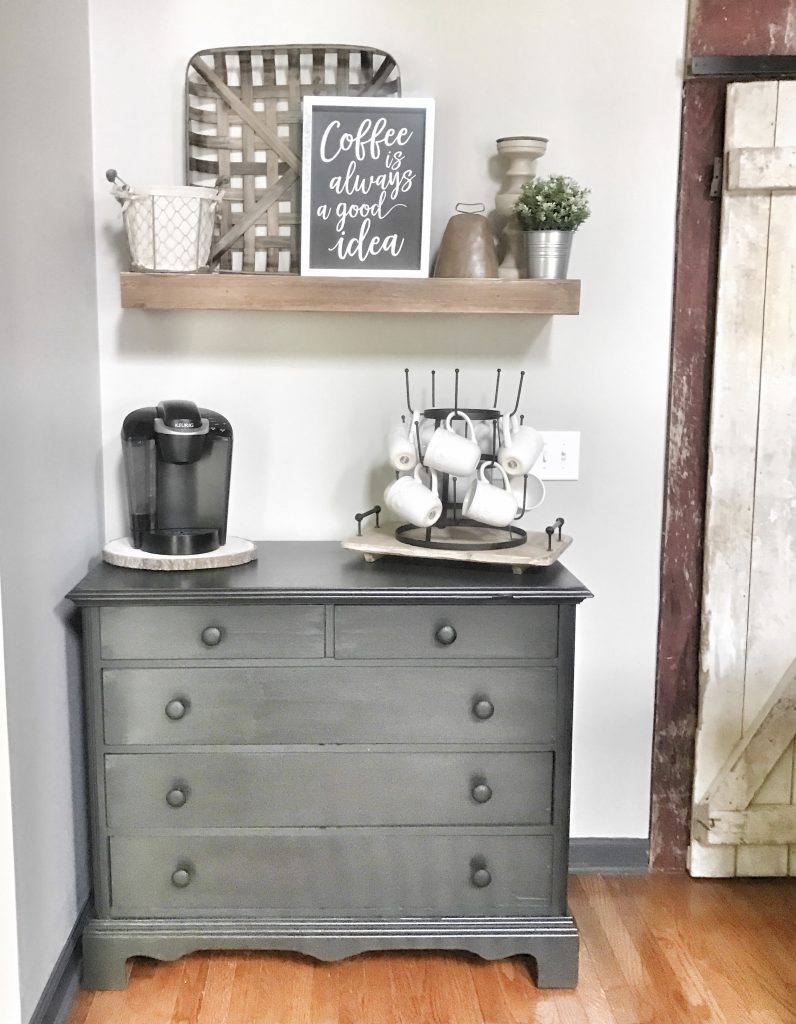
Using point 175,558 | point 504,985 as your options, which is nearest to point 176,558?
point 175,558

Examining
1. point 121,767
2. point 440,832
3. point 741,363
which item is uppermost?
point 741,363

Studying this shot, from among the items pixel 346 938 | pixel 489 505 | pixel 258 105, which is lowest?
pixel 346 938

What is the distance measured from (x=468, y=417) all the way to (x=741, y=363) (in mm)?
646

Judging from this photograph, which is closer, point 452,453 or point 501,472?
point 452,453

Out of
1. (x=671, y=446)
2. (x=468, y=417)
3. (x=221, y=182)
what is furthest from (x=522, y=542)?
(x=221, y=182)

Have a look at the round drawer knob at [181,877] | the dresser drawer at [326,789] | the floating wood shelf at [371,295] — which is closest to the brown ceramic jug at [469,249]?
the floating wood shelf at [371,295]

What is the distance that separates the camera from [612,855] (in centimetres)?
255

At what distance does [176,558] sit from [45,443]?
354 mm

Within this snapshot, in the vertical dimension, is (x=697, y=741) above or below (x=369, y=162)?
below

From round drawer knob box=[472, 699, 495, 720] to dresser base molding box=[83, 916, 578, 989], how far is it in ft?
1.39

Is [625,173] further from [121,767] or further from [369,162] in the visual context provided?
[121,767]

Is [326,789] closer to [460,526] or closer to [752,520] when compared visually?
[460,526]

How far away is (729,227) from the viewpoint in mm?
2295

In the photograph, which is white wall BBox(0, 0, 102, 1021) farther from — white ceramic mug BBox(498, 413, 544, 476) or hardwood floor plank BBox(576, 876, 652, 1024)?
hardwood floor plank BBox(576, 876, 652, 1024)
